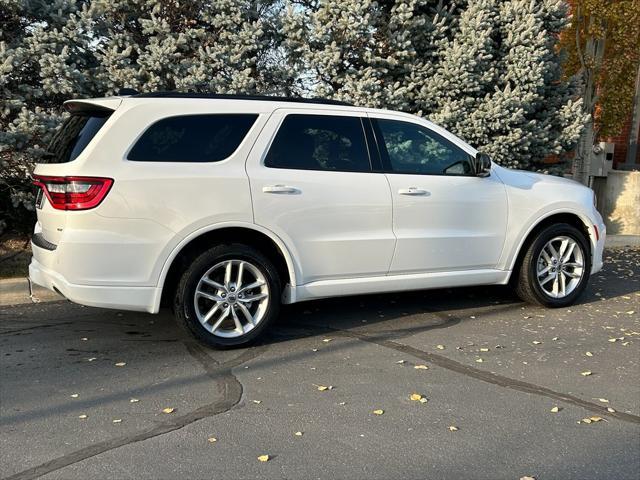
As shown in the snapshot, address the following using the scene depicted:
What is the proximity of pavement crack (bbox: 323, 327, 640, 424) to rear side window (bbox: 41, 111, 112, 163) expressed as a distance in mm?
2549

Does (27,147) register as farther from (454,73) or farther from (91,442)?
(454,73)

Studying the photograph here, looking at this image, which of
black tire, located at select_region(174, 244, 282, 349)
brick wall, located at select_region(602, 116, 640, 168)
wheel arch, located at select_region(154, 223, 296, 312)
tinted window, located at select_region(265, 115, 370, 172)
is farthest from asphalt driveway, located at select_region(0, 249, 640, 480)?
brick wall, located at select_region(602, 116, 640, 168)

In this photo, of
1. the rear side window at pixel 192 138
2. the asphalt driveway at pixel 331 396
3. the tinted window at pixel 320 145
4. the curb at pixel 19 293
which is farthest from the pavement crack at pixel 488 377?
the curb at pixel 19 293

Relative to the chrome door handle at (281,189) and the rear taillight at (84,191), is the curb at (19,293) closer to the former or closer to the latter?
the rear taillight at (84,191)

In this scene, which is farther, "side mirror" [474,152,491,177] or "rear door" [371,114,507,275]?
"side mirror" [474,152,491,177]

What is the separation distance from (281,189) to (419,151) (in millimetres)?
1430

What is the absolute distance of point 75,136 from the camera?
4.86 m

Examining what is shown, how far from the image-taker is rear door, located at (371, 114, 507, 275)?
5.52 metres

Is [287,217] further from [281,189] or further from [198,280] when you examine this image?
[198,280]

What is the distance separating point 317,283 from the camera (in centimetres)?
527

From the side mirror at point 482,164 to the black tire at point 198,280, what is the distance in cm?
209

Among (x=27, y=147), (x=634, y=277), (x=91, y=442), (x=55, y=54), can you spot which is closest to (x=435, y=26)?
(x=634, y=277)

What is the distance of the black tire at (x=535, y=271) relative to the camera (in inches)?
243

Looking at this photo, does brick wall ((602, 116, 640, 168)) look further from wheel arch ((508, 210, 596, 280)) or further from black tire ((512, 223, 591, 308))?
black tire ((512, 223, 591, 308))
